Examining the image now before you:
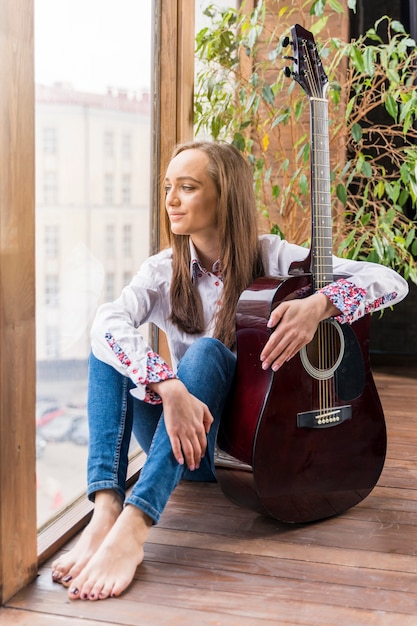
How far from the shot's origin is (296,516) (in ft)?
5.22

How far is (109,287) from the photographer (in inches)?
75.4

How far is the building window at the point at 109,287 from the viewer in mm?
1896

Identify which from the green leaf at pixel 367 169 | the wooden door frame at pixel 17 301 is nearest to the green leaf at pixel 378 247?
the green leaf at pixel 367 169

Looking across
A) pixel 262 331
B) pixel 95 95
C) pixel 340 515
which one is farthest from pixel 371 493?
pixel 95 95

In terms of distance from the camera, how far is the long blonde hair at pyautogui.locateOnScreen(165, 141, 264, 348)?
1.67 metres

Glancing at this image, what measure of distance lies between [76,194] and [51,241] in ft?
0.52

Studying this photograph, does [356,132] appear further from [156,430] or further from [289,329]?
[156,430]

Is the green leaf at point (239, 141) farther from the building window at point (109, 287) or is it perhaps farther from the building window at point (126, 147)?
the building window at point (109, 287)

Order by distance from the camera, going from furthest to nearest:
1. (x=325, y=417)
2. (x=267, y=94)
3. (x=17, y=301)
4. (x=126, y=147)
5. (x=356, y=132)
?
(x=356, y=132)
(x=267, y=94)
(x=126, y=147)
(x=325, y=417)
(x=17, y=301)

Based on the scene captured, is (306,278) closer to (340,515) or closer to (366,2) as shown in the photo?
(340,515)

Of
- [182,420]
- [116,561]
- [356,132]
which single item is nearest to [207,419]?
[182,420]

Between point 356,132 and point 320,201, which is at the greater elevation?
point 356,132

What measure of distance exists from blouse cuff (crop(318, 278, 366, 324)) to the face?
33cm

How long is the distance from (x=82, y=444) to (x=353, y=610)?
0.82 m
